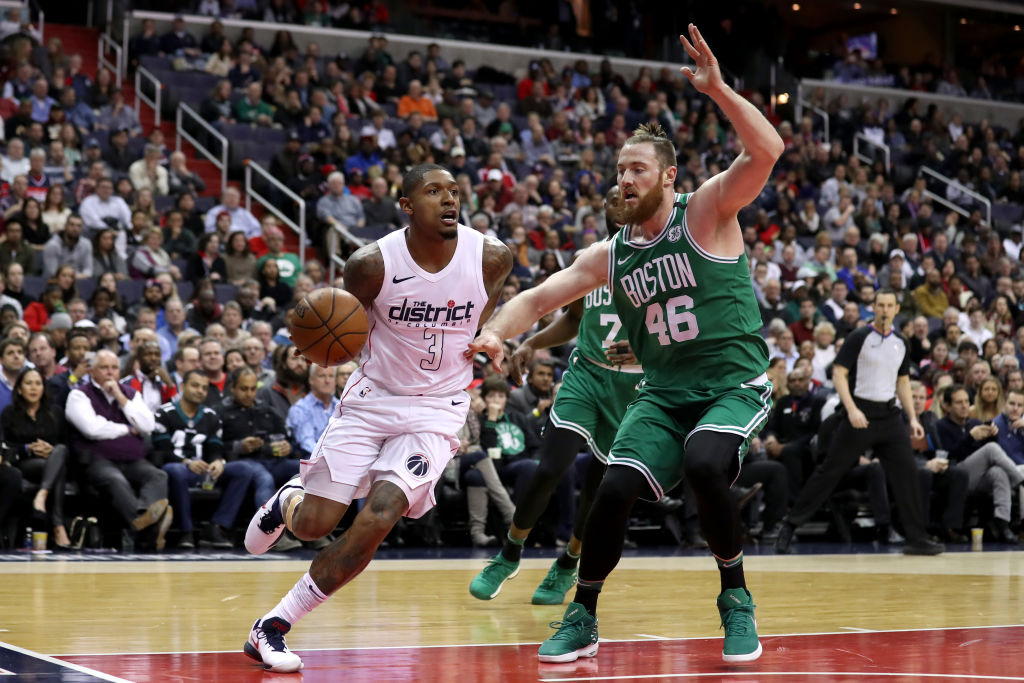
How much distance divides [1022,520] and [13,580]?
34.4ft

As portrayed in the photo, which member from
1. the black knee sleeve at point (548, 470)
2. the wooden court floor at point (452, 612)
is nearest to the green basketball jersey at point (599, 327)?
the black knee sleeve at point (548, 470)

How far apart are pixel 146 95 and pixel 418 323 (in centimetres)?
1458

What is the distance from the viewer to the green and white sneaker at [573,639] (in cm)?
509

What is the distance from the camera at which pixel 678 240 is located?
211 inches

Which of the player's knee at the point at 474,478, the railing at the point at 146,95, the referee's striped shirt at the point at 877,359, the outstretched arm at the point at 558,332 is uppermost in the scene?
the outstretched arm at the point at 558,332

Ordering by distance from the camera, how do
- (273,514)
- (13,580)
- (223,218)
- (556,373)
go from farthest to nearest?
(223,218) < (556,373) < (13,580) < (273,514)

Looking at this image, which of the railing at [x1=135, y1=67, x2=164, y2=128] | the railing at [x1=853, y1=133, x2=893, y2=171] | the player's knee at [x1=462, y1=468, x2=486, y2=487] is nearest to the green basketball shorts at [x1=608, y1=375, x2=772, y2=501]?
the player's knee at [x1=462, y1=468, x2=486, y2=487]

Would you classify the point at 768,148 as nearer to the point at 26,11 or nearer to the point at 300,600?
the point at 300,600

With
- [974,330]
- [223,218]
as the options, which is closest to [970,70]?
[974,330]

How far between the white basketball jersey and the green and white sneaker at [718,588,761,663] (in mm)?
1449

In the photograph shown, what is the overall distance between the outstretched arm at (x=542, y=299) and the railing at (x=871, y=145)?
2043cm

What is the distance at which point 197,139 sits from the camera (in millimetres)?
18469

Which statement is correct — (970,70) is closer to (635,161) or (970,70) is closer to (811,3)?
(811,3)

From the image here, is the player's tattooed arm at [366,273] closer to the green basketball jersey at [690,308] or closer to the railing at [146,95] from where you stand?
the green basketball jersey at [690,308]
